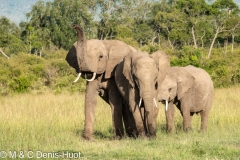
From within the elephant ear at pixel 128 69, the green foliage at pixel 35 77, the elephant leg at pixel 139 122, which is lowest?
the green foliage at pixel 35 77

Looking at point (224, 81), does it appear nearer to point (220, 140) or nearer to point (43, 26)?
point (220, 140)

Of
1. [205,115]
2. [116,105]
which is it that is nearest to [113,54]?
[116,105]

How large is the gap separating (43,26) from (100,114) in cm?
3344

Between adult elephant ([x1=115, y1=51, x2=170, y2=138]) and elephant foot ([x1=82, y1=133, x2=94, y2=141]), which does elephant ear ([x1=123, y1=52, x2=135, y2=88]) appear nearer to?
adult elephant ([x1=115, y1=51, x2=170, y2=138])

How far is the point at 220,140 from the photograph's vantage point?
23.9 ft

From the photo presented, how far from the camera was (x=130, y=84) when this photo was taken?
7469mm

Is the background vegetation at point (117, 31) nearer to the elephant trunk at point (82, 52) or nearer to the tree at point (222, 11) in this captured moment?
the tree at point (222, 11)

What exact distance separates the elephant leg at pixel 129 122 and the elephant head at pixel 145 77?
0.68 metres

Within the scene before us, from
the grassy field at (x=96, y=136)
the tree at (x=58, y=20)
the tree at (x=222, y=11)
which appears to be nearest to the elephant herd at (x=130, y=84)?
the grassy field at (x=96, y=136)

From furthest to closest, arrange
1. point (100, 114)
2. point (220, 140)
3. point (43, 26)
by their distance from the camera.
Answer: point (43, 26)
point (100, 114)
point (220, 140)

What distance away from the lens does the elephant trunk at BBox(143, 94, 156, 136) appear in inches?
282

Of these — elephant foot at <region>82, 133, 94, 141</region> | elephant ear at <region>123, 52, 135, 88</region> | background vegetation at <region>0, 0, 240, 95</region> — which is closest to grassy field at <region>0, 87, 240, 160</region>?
elephant foot at <region>82, 133, 94, 141</region>

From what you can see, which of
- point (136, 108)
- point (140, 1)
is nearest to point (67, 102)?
point (136, 108)

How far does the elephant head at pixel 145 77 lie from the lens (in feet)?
23.5
